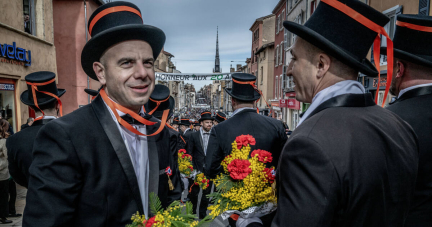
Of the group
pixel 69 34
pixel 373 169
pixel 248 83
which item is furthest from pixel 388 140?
pixel 69 34

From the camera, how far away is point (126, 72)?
184cm

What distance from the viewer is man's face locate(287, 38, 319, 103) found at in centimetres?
161

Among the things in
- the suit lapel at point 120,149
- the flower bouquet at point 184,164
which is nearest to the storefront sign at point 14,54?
the flower bouquet at point 184,164

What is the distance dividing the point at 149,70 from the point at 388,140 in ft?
5.18

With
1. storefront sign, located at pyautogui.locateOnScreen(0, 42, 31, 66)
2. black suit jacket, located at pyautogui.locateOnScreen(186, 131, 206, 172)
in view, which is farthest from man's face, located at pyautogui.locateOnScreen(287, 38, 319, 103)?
storefront sign, located at pyautogui.locateOnScreen(0, 42, 31, 66)

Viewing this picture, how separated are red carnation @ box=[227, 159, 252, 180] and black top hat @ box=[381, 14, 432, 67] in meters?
1.69

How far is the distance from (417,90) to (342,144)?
1.54 metres

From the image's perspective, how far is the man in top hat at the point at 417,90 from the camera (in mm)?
2049

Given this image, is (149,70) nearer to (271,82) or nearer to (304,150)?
(304,150)

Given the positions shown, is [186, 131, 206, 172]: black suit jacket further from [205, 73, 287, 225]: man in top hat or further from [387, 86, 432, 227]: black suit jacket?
[387, 86, 432, 227]: black suit jacket

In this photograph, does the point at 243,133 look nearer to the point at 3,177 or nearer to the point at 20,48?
the point at 3,177

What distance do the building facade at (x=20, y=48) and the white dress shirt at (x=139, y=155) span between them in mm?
9581

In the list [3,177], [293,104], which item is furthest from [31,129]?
[293,104]

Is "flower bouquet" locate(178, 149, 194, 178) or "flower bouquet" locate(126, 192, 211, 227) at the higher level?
"flower bouquet" locate(126, 192, 211, 227)
